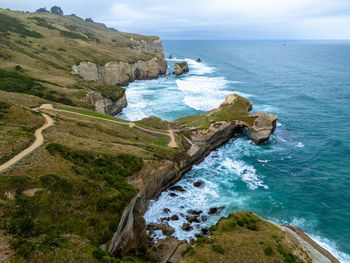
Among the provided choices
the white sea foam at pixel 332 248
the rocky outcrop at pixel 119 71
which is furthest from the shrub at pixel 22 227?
the rocky outcrop at pixel 119 71

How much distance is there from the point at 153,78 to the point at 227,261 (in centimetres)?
11202

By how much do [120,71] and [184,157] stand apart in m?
67.4

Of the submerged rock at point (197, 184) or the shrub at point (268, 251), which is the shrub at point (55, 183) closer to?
the shrub at point (268, 251)

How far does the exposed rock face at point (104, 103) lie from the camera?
57747 mm

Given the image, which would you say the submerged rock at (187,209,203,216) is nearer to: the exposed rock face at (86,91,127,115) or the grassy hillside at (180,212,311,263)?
the grassy hillside at (180,212,311,263)

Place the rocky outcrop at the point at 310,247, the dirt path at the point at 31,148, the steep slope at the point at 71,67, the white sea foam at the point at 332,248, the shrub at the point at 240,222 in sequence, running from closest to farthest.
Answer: the dirt path at the point at 31,148 → the rocky outcrop at the point at 310,247 → the shrub at the point at 240,222 → the white sea foam at the point at 332,248 → the steep slope at the point at 71,67

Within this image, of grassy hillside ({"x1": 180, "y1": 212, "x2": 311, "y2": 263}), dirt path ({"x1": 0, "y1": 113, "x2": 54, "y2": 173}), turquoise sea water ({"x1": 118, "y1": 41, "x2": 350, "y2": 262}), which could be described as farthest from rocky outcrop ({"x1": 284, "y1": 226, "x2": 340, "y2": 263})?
dirt path ({"x1": 0, "y1": 113, "x2": 54, "y2": 173})

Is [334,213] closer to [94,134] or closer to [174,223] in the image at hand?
[174,223]

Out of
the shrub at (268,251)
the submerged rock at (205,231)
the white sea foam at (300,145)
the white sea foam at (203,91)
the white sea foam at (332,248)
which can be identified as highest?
the white sea foam at (203,91)

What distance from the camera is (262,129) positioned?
173ft

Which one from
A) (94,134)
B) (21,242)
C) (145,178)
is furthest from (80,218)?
(94,134)

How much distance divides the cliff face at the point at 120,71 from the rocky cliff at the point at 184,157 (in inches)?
1841

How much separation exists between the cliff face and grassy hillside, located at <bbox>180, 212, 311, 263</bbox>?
240 feet

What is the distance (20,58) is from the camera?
6631 centimetres
